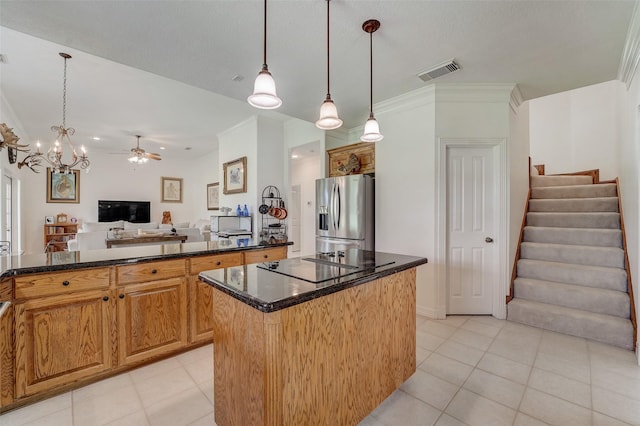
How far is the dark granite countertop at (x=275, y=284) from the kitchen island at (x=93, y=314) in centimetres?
91

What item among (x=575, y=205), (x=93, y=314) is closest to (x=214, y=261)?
(x=93, y=314)

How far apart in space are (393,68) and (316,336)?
260 centimetres

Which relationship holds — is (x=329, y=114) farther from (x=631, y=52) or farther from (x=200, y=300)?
(x=631, y=52)

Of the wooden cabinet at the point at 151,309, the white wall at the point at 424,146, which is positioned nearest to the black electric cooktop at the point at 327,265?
the wooden cabinet at the point at 151,309

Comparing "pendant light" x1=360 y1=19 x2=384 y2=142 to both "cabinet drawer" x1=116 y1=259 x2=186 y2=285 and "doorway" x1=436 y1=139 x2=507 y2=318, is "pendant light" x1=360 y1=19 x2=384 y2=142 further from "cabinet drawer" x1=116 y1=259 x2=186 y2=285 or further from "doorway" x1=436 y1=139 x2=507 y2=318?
"cabinet drawer" x1=116 y1=259 x2=186 y2=285

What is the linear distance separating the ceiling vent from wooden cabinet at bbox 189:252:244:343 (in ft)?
8.99

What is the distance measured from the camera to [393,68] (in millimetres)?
2775

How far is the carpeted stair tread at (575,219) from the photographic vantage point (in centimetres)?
356

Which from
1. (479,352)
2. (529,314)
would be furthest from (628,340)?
(479,352)

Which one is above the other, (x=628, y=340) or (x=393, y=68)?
(x=393, y=68)

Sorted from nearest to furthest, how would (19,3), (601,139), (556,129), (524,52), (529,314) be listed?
1. (19,3)
2. (524,52)
3. (529,314)
4. (601,139)
5. (556,129)

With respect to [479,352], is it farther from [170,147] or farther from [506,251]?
[170,147]

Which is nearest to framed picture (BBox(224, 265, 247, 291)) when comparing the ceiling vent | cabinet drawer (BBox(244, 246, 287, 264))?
cabinet drawer (BBox(244, 246, 287, 264))

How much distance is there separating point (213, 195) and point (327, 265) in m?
7.28
